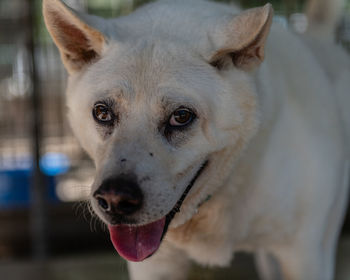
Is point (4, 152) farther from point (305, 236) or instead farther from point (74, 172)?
point (305, 236)

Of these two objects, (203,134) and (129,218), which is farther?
(203,134)

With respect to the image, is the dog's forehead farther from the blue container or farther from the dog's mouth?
the blue container

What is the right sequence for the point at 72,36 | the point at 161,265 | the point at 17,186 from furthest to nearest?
the point at 17,186
the point at 161,265
the point at 72,36

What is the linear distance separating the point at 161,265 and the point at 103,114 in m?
0.79

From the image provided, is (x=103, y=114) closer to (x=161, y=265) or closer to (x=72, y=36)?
(x=72, y=36)

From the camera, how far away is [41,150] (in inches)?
152

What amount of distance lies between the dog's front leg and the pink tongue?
441mm

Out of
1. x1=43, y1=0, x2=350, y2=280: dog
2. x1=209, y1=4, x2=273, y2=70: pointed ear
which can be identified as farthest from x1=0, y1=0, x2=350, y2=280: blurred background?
x1=209, y1=4, x2=273, y2=70: pointed ear

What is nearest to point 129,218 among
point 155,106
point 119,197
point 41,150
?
point 119,197

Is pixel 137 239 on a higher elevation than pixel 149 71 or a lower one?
lower

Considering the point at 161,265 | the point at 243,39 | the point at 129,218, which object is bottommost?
the point at 161,265

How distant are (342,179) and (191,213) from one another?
75 centimetres

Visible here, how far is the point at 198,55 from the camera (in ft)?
5.38

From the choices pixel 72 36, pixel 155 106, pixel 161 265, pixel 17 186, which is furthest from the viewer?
pixel 17 186
